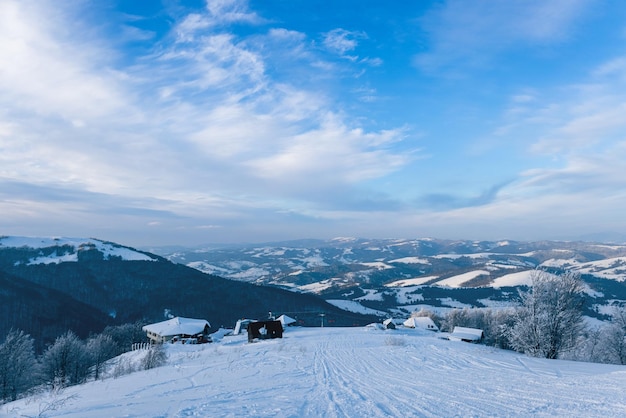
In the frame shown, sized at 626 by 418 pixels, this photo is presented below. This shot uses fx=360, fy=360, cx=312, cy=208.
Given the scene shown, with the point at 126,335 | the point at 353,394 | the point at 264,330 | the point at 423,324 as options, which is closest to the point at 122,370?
the point at 353,394

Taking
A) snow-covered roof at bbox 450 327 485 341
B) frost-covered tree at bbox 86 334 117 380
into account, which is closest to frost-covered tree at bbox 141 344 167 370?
frost-covered tree at bbox 86 334 117 380

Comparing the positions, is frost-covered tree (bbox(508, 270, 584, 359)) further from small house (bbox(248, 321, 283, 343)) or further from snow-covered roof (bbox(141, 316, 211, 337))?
snow-covered roof (bbox(141, 316, 211, 337))

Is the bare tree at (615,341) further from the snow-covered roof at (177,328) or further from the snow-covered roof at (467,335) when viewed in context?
the snow-covered roof at (177,328)

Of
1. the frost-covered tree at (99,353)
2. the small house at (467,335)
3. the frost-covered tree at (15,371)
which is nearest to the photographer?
the frost-covered tree at (15,371)

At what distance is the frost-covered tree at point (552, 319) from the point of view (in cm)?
3462

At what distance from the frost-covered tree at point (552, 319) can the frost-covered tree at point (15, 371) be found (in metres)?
53.7

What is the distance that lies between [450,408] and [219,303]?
528ft

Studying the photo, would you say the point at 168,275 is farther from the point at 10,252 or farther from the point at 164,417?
the point at 164,417

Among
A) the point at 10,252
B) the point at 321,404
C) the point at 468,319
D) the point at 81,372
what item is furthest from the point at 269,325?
the point at 10,252

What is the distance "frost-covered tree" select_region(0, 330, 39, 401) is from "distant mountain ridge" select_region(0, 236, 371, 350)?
83.3 metres

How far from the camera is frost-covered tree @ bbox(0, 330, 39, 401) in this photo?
39.3 meters

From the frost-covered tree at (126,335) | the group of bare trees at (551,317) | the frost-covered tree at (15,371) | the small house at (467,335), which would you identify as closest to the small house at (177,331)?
the frost-covered tree at (126,335)

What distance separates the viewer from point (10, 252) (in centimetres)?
16850

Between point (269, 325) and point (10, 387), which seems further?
point (269, 325)
